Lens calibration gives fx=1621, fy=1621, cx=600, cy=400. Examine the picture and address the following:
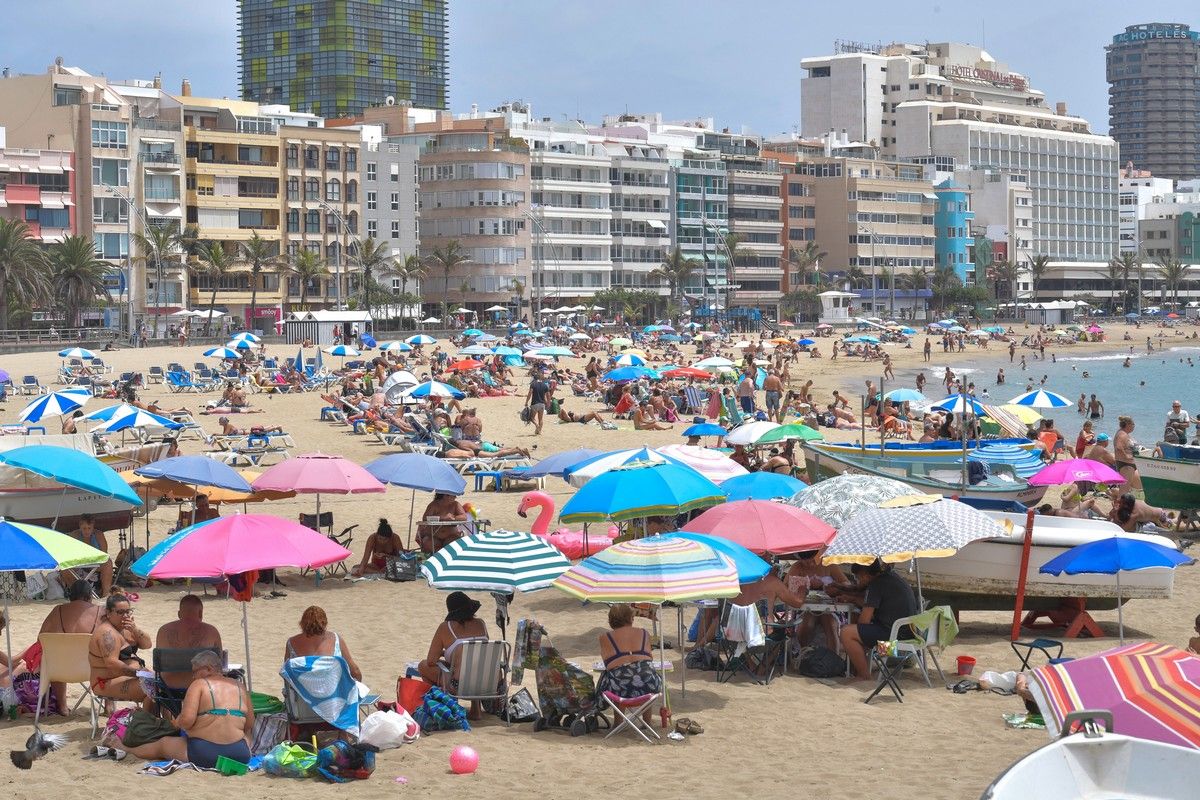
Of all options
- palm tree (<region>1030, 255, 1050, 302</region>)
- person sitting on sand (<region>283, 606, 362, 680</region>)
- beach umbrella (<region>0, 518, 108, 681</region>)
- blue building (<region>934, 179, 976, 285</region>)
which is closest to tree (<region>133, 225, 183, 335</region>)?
beach umbrella (<region>0, 518, 108, 681</region>)

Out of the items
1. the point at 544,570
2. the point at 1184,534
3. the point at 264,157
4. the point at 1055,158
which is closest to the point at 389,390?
the point at 1184,534

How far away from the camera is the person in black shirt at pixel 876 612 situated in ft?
38.2

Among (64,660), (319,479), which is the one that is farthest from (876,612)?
(319,479)

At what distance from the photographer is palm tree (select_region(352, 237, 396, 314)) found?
87.1m

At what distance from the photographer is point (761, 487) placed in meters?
15.5

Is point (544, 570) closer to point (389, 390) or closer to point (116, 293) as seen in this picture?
point (389, 390)

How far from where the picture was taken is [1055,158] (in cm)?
15275

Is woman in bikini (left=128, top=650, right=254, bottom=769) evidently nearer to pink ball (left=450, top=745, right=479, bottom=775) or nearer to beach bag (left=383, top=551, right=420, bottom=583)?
pink ball (left=450, top=745, right=479, bottom=775)

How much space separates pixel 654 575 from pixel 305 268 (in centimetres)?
7449

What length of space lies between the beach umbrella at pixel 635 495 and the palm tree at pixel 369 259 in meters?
71.6

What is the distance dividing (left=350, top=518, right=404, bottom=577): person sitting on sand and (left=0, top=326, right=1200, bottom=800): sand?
1.62 ft

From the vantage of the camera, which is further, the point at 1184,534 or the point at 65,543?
the point at 1184,534

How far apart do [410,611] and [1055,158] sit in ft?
483

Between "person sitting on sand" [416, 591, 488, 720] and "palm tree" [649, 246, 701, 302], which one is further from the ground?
"palm tree" [649, 246, 701, 302]
